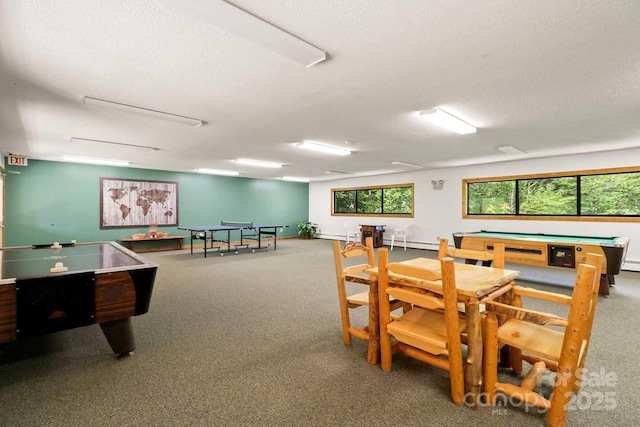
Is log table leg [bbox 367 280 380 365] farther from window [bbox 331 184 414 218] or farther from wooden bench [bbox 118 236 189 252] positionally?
wooden bench [bbox 118 236 189 252]

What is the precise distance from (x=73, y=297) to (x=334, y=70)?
2664 millimetres

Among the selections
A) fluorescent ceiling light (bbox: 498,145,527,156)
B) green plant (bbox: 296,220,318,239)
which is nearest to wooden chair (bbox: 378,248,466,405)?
fluorescent ceiling light (bbox: 498,145,527,156)

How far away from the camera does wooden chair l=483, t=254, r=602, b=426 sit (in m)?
1.56

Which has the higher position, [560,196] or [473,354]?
[560,196]

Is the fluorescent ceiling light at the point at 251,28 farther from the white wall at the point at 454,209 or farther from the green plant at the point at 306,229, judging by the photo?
the green plant at the point at 306,229

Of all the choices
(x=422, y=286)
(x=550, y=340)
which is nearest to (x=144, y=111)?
(x=422, y=286)

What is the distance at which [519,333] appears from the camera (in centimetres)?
193

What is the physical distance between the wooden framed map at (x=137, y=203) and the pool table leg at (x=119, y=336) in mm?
6777

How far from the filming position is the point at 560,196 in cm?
659

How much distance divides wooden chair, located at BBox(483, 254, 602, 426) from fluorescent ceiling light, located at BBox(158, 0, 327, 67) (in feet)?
6.83
